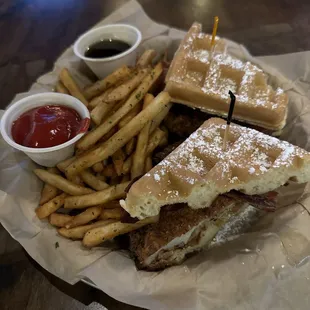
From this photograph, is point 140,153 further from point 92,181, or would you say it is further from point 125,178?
point 92,181

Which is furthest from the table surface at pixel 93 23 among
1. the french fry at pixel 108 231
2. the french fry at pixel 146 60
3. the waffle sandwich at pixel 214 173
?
the waffle sandwich at pixel 214 173

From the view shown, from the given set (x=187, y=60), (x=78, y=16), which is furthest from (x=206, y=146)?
(x=78, y=16)

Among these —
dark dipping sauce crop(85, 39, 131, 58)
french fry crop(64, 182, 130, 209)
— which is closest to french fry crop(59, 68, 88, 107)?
dark dipping sauce crop(85, 39, 131, 58)

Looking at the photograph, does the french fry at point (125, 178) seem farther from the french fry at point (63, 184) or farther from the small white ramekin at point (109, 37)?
the small white ramekin at point (109, 37)

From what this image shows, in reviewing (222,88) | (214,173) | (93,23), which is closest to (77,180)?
(214,173)

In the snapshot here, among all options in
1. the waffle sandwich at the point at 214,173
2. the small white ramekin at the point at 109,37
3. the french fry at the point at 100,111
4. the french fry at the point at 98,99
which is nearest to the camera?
the waffle sandwich at the point at 214,173

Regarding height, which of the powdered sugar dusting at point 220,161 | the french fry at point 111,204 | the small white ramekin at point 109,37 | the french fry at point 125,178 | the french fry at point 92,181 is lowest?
the french fry at point 111,204
